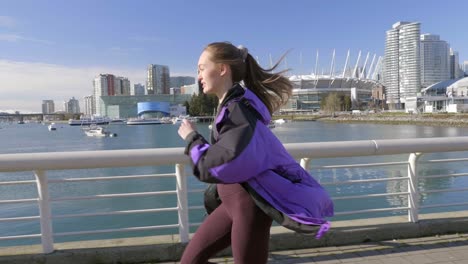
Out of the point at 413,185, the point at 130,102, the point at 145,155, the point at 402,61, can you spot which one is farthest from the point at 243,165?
the point at 402,61

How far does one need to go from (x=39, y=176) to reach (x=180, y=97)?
15580 centimetres

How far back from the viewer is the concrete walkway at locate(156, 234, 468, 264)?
3373mm

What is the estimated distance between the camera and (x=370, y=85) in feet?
546

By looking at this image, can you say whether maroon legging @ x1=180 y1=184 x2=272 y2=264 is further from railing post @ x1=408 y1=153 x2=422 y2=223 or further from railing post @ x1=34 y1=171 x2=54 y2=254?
railing post @ x1=408 y1=153 x2=422 y2=223

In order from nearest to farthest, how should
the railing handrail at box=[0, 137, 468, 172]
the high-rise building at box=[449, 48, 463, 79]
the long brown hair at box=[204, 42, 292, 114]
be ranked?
the long brown hair at box=[204, 42, 292, 114]
the railing handrail at box=[0, 137, 468, 172]
the high-rise building at box=[449, 48, 463, 79]

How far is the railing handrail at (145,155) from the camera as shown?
119 inches

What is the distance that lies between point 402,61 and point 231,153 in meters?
196

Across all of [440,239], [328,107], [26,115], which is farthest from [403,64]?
[440,239]

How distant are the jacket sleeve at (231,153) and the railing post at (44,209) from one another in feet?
6.78

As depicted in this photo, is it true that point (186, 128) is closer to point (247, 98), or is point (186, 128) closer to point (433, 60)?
A: point (247, 98)

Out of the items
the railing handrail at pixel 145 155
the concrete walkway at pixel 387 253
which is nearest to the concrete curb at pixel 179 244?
the concrete walkway at pixel 387 253

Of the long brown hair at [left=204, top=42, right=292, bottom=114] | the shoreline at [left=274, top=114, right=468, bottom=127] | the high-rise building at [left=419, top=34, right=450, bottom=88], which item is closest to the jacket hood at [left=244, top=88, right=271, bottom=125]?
the long brown hair at [left=204, top=42, right=292, bottom=114]

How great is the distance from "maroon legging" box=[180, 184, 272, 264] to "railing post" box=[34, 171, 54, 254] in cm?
184

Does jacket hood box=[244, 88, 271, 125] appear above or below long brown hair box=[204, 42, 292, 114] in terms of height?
below
